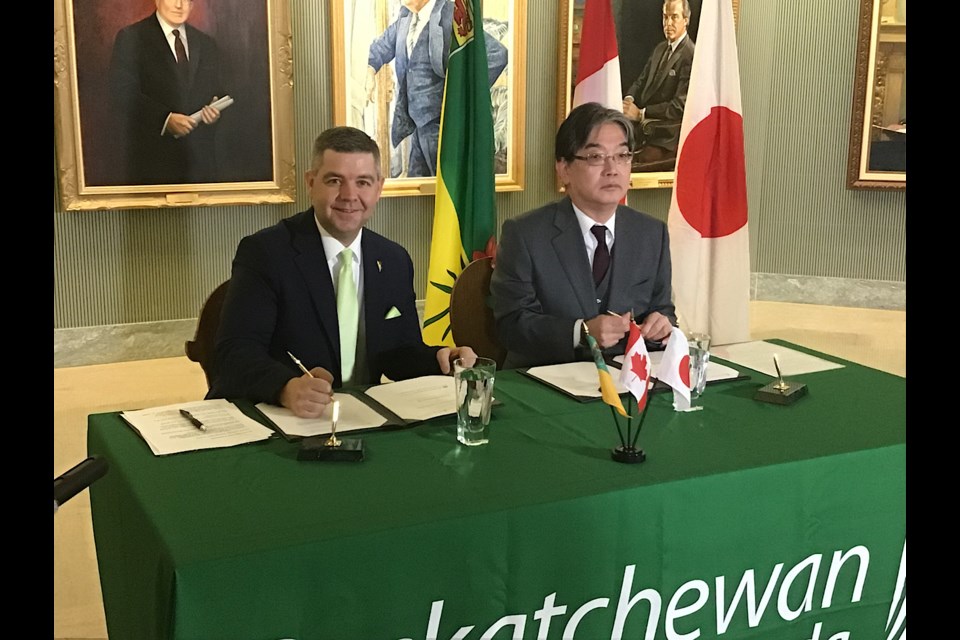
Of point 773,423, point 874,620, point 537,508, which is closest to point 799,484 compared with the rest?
point 773,423

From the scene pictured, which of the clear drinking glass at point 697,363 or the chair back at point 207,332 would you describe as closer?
the clear drinking glass at point 697,363

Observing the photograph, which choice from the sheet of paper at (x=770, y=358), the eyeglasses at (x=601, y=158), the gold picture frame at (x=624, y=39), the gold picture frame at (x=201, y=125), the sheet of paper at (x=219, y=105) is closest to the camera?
the sheet of paper at (x=770, y=358)

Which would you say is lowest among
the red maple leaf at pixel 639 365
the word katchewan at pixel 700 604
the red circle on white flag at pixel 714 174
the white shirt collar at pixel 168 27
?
the word katchewan at pixel 700 604

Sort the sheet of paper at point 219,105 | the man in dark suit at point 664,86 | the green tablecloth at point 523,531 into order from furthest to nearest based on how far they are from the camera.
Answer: the man in dark suit at point 664,86 < the sheet of paper at point 219,105 < the green tablecloth at point 523,531

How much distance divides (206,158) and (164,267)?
0.67 meters

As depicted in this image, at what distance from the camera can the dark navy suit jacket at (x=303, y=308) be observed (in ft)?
7.89

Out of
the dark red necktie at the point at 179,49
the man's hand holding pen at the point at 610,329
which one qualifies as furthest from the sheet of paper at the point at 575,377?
the dark red necktie at the point at 179,49

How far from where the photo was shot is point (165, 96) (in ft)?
16.7

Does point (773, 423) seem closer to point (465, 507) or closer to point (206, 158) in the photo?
point (465, 507)

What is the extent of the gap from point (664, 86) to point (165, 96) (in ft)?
10.2

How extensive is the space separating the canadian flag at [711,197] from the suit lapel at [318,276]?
7.11ft

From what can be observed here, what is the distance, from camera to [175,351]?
5504 millimetres

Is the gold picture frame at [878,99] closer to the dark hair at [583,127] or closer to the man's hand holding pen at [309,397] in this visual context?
the dark hair at [583,127]
